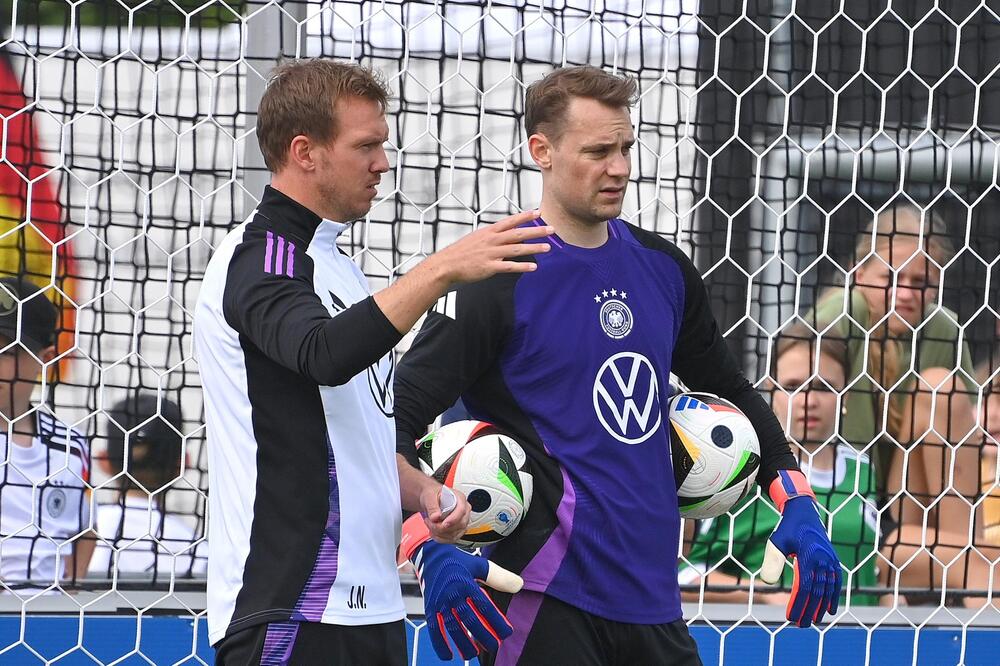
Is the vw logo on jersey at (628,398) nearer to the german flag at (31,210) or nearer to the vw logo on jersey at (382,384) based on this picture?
the vw logo on jersey at (382,384)

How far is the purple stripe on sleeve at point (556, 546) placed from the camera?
240cm

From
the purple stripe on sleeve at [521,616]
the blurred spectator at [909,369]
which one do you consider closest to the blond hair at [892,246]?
the blurred spectator at [909,369]

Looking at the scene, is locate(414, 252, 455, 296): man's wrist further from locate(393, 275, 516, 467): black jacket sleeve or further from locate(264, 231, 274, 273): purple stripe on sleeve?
locate(393, 275, 516, 467): black jacket sleeve

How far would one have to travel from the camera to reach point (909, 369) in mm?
3877

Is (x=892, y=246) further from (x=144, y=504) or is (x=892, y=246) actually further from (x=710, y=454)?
(x=144, y=504)

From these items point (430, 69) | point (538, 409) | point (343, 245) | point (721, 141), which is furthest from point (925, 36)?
point (538, 409)

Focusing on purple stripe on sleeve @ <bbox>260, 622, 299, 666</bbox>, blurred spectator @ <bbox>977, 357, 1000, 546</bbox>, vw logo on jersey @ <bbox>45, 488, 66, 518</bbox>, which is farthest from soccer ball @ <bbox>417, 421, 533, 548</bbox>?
blurred spectator @ <bbox>977, 357, 1000, 546</bbox>

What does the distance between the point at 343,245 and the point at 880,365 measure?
1.64 m

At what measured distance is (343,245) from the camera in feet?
11.6

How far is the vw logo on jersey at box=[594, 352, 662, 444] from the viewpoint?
2426 millimetres

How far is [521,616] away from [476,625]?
0.22 m

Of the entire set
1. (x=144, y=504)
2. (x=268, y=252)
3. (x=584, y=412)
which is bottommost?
(x=144, y=504)

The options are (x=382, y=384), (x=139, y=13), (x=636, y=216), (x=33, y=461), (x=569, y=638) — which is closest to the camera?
(x=382, y=384)

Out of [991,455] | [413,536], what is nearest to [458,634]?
[413,536]
